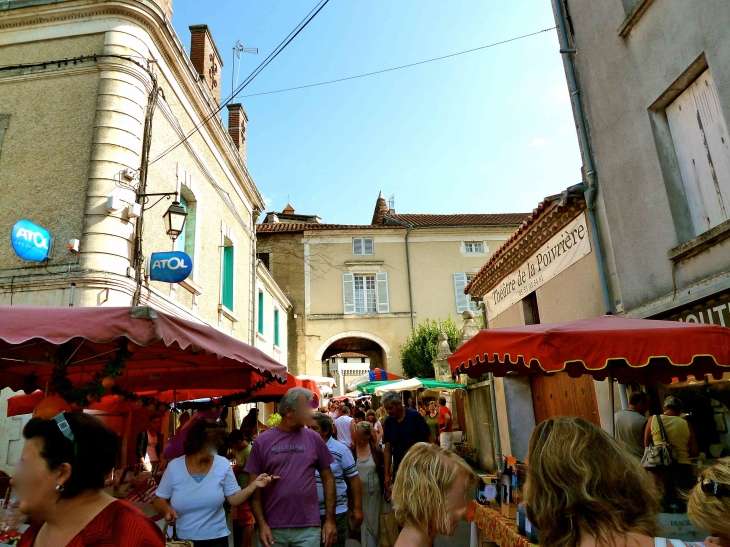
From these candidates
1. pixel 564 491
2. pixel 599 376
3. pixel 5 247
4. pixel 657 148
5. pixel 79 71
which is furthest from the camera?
pixel 79 71

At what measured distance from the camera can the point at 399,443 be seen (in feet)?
20.0

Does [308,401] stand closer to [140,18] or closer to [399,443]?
[399,443]

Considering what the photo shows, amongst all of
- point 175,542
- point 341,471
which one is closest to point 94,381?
point 175,542

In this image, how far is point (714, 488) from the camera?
5.88ft

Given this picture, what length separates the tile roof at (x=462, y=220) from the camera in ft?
84.5

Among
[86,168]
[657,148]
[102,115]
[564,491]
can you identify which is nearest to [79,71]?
[102,115]

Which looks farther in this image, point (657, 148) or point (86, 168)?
point (86, 168)

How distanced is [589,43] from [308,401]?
6.55 meters

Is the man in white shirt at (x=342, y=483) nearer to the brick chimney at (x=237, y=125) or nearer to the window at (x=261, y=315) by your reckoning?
the brick chimney at (x=237, y=125)

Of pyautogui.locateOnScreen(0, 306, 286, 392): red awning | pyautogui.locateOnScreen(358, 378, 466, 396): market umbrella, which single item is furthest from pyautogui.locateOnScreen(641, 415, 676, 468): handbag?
pyautogui.locateOnScreen(358, 378, 466, 396): market umbrella

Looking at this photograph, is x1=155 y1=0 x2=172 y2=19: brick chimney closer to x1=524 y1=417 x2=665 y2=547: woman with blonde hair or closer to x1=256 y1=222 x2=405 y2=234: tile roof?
x1=524 y1=417 x2=665 y2=547: woman with blonde hair

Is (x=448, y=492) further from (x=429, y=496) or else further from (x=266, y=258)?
(x=266, y=258)

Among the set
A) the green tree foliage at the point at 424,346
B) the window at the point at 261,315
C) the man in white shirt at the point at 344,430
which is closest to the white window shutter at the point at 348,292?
the green tree foliage at the point at 424,346

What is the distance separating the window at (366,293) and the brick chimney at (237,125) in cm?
1118
